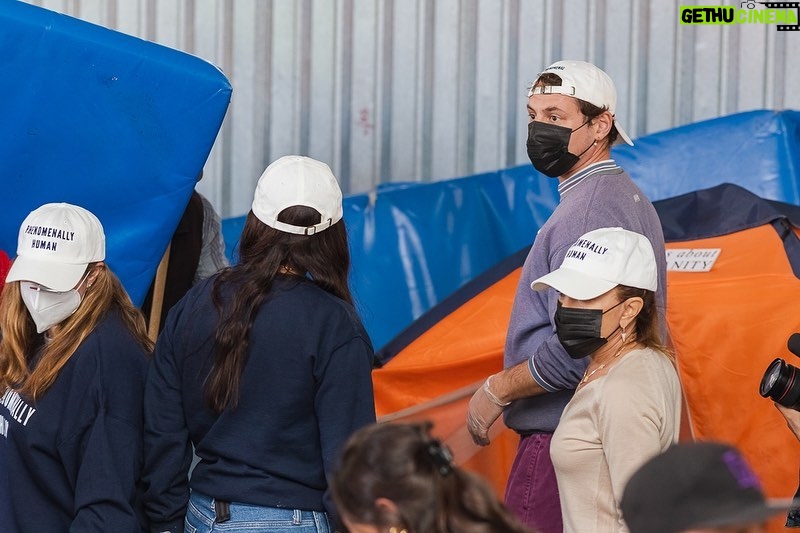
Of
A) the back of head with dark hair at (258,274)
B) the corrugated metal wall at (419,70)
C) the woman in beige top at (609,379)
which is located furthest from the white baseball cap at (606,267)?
the corrugated metal wall at (419,70)

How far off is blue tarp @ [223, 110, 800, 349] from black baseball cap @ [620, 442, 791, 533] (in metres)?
2.85

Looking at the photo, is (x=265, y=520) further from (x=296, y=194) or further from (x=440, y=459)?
(x=440, y=459)

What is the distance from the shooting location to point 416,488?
5.42 ft

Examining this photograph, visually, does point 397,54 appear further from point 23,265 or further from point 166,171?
point 23,265

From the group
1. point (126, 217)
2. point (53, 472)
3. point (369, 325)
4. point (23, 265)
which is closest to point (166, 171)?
point (126, 217)

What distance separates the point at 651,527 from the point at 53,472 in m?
1.47

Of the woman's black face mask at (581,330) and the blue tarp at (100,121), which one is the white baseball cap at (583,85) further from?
the blue tarp at (100,121)

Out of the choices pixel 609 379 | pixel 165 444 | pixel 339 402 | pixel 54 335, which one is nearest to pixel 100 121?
pixel 54 335

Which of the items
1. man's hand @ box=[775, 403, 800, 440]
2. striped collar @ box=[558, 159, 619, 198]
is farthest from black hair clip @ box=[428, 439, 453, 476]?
striped collar @ box=[558, 159, 619, 198]

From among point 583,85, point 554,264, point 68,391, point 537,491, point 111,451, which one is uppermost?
point 583,85

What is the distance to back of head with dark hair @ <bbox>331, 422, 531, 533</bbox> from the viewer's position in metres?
1.64

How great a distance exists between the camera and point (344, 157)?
197 inches

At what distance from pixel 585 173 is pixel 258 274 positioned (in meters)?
0.82

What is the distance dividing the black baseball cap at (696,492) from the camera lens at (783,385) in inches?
42.0
